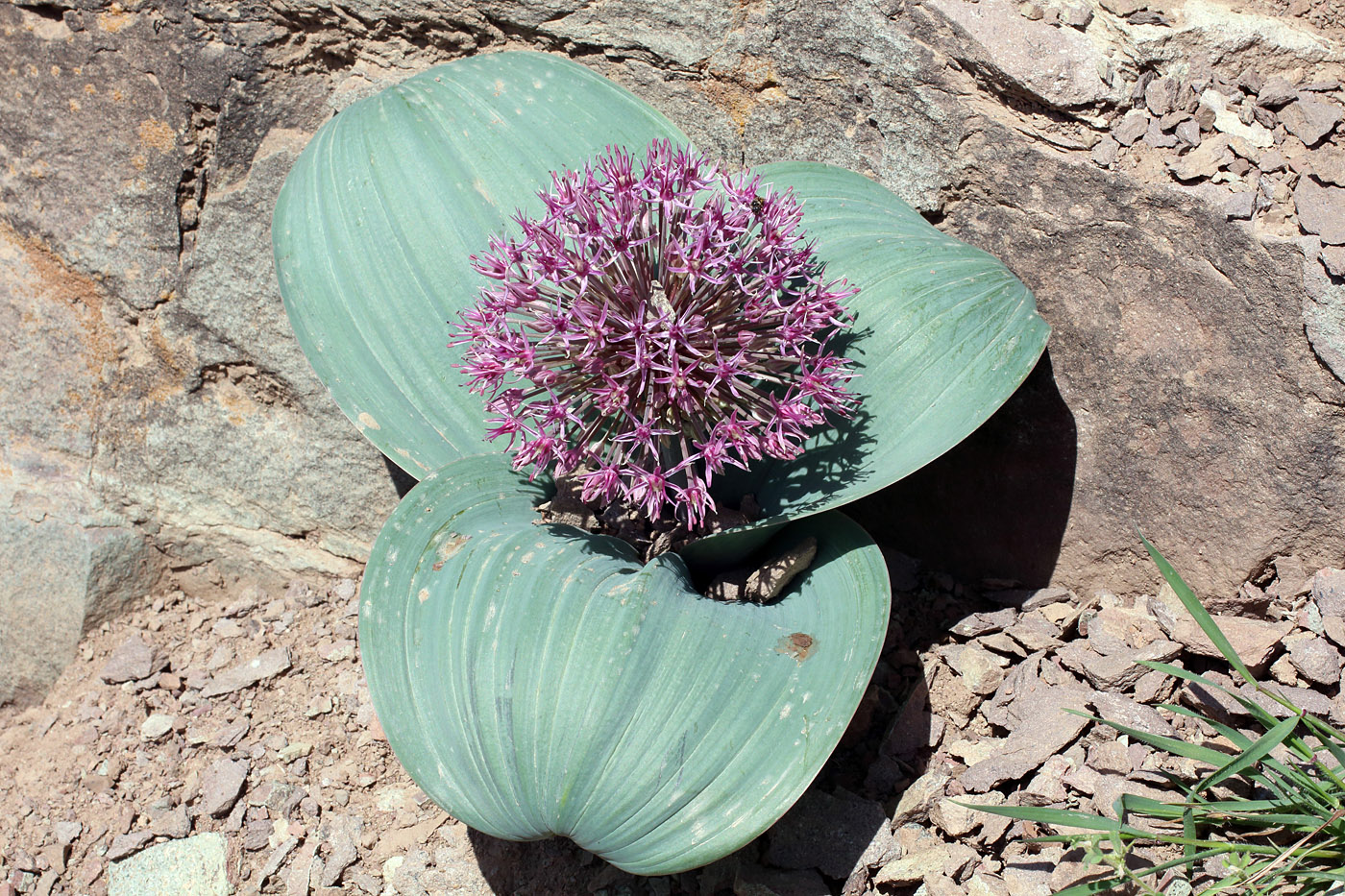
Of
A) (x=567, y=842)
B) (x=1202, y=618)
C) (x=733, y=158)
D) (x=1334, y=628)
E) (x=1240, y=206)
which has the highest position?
(x=1240, y=206)

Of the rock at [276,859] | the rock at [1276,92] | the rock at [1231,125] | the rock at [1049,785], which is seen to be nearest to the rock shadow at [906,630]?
the rock at [1049,785]

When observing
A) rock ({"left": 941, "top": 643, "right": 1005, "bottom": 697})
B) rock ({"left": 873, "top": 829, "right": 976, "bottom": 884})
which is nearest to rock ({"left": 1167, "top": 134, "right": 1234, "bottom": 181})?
rock ({"left": 941, "top": 643, "right": 1005, "bottom": 697})

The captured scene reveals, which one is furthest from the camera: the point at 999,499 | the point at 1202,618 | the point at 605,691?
the point at 999,499

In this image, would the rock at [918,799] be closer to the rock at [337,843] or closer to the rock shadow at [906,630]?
the rock shadow at [906,630]

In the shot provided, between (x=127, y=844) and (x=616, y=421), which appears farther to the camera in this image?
(x=127, y=844)

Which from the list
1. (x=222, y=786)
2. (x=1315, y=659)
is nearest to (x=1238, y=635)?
(x=1315, y=659)

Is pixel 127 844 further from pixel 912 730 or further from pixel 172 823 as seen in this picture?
pixel 912 730
